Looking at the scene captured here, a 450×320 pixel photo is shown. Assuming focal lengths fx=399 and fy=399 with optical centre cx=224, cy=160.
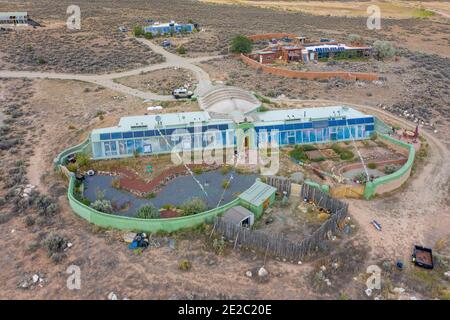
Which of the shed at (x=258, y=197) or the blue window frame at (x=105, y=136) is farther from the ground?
the blue window frame at (x=105, y=136)

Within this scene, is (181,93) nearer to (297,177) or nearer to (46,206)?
(297,177)

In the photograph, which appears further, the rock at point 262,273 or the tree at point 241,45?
the tree at point 241,45

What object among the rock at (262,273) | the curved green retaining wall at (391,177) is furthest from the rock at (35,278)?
the curved green retaining wall at (391,177)

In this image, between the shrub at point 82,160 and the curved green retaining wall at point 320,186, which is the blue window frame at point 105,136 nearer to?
the shrub at point 82,160

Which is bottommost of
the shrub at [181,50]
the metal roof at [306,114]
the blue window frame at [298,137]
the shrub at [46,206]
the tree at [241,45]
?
the shrub at [46,206]

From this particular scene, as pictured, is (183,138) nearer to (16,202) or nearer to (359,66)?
(16,202)

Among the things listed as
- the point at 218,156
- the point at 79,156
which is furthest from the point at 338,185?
the point at 79,156

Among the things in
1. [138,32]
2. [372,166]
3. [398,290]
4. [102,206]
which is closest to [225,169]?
[102,206]
